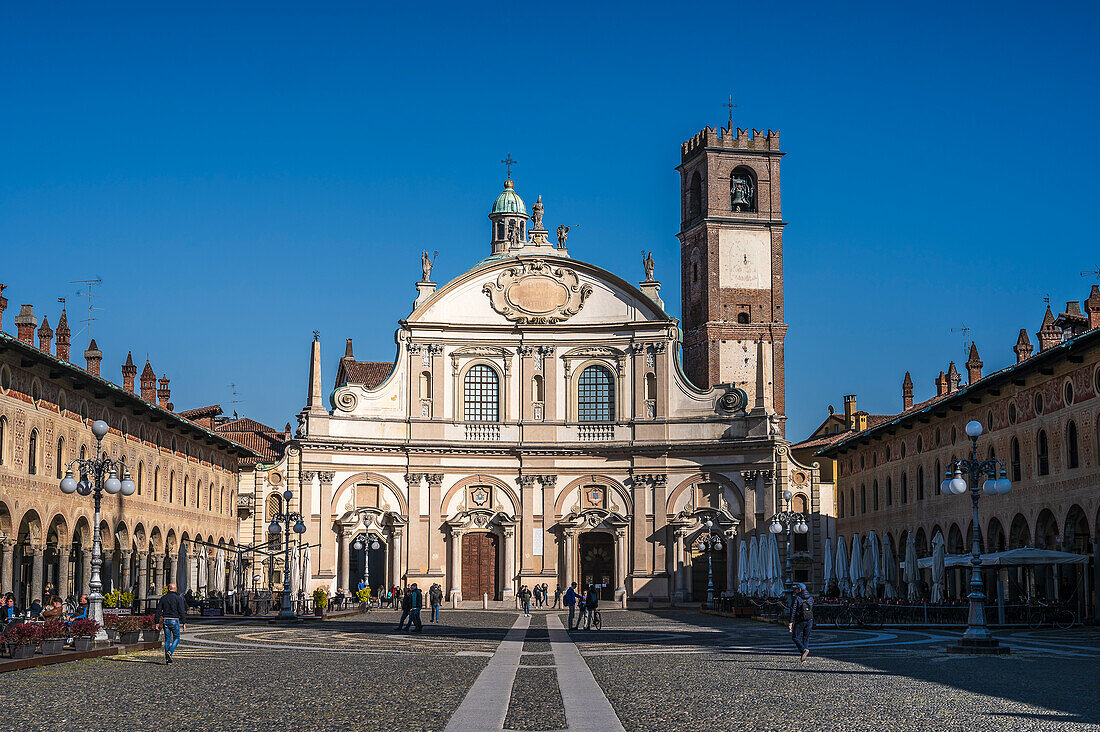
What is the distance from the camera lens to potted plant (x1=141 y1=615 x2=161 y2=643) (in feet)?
86.7

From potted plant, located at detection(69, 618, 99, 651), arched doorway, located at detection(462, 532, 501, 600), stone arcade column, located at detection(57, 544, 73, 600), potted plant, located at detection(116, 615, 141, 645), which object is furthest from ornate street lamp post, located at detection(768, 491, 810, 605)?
potted plant, located at detection(69, 618, 99, 651)

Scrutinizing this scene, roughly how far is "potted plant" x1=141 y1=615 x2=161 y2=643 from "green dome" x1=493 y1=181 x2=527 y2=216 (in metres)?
57.9

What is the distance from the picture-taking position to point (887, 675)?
1978cm

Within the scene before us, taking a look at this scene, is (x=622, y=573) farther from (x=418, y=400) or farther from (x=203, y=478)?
(x=203, y=478)

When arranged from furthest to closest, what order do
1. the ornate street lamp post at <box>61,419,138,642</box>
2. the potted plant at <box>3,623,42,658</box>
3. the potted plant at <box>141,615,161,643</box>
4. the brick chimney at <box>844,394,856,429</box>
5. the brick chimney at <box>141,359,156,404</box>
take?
the brick chimney at <box>844,394,856,429</box>, the brick chimney at <box>141,359,156,404</box>, the potted plant at <box>141,615,161,643</box>, the ornate street lamp post at <box>61,419,138,642</box>, the potted plant at <box>3,623,42,658</box>

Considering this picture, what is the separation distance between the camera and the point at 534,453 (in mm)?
61188

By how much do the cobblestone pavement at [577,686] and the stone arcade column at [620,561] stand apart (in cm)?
2993

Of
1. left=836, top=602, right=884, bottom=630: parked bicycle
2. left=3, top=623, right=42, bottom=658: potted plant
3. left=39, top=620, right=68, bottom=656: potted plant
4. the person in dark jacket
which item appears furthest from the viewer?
left=836, top=602, right=884, bottom=630: parked bicycle

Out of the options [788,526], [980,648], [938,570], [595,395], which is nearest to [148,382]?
[595,395]

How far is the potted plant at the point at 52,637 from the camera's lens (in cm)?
2195

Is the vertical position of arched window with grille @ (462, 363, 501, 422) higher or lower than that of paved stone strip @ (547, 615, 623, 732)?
higher

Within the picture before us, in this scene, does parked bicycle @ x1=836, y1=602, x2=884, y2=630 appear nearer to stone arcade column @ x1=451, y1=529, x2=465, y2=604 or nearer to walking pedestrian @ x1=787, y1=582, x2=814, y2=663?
walking pedestrian @ x1=787, y1=582, x2=814, y2=663

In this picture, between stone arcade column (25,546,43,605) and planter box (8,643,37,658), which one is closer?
planter box (8,643,37,658)

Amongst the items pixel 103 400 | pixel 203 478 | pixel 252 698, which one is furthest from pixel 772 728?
pixel 203 478
